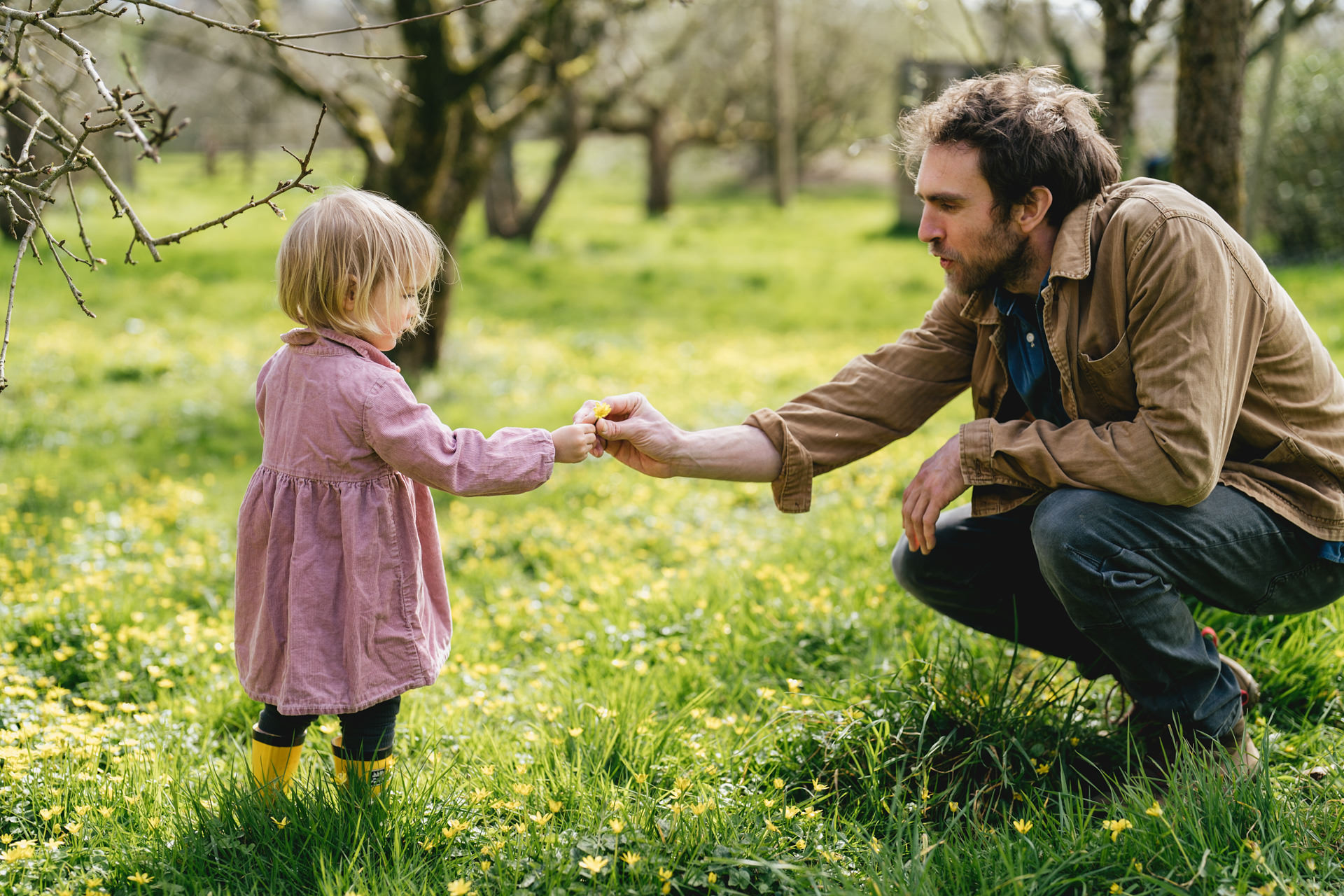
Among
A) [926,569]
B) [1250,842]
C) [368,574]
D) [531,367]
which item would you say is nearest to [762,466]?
[926,569]

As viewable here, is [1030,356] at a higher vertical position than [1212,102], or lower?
lower

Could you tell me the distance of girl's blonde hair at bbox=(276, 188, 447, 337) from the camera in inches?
99.4

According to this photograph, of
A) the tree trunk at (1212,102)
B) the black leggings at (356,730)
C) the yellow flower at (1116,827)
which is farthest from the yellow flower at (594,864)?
the tree trunk at (1212,102)

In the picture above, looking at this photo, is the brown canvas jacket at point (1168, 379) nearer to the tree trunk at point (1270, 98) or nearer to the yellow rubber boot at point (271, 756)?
the yellow rubber boot at point (271, 756)

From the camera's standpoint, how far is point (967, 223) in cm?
281

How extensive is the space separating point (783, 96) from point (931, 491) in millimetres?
19136

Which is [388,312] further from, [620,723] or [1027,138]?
[1027,138]

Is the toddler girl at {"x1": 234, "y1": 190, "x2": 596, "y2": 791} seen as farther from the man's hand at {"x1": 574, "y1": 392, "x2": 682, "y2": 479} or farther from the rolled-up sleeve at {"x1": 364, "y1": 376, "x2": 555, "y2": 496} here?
the man's hand at {"x1": 574, "y1": 392, "x2": 682, "y2": 479}

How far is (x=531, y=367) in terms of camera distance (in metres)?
9.12

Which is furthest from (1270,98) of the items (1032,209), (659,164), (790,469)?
(659,164)

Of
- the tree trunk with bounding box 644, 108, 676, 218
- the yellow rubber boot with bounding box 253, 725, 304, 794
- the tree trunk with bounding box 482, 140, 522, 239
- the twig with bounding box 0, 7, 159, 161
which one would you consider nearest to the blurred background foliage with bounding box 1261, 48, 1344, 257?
the tree trunk with bounding box 644, 108, 676, 218

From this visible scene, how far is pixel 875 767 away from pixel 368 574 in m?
1.34

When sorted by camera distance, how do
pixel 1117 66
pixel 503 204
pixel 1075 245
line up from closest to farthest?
pixel 1075 245, pixel 1117 66, pixel 503 204

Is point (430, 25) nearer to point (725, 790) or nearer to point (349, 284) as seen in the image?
point (349, 284)
